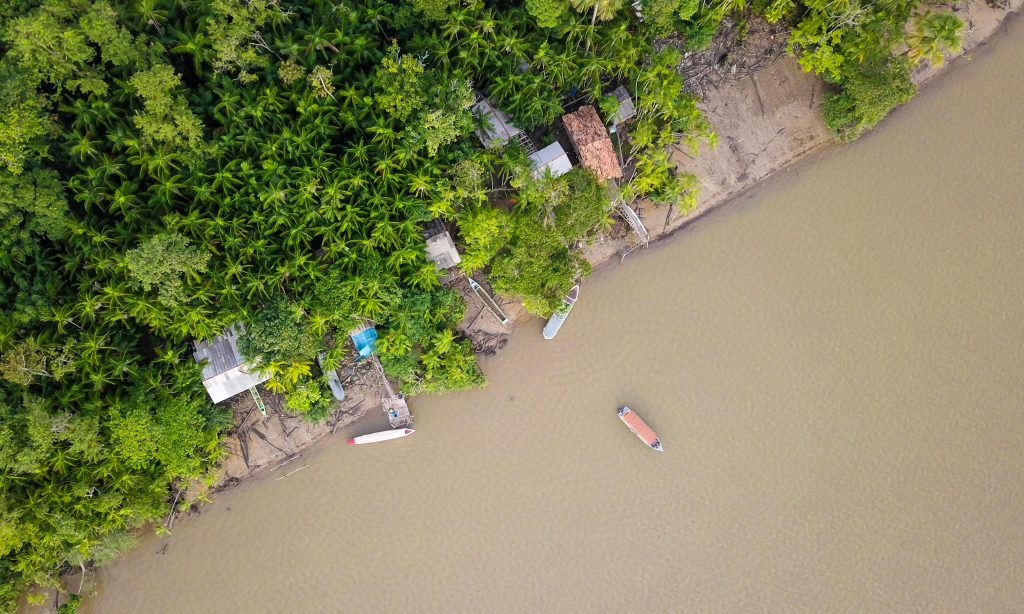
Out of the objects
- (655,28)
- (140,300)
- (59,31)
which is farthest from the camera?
(655,28)

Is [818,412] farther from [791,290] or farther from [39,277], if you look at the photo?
[39,277]

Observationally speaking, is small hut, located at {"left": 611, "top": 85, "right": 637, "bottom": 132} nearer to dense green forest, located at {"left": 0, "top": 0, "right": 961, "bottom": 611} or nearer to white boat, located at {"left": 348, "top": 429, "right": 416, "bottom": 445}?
dense green forest, located at {"left": 0, "top": 0, "right": 961, "bottom": 611}

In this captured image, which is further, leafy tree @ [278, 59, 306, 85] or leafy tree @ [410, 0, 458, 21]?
leafy tree @ [410, 0, 458, 21]

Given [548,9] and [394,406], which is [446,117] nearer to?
[548,9]

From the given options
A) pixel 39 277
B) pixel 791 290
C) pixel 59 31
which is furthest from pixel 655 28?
pixel 39 277

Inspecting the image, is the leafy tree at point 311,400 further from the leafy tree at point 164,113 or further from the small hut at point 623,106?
the small hut at point 623,106

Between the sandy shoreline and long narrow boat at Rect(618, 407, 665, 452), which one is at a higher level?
the sandy shoreline

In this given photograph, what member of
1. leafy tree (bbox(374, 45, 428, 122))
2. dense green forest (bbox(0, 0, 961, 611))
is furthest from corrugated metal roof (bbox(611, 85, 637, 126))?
leafy tree (bbox(374, 45, 428, 122))
